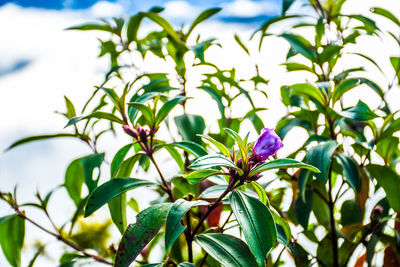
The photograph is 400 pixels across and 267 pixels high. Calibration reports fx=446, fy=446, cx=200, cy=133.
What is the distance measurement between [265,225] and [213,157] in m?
0.10

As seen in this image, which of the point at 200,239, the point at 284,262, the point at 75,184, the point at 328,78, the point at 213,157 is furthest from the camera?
the point at 284,262

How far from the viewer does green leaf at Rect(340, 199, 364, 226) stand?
0.95m

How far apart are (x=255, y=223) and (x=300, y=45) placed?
52cm

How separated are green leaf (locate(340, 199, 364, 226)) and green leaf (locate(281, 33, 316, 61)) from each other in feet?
1.07

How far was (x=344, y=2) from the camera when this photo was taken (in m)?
0.95

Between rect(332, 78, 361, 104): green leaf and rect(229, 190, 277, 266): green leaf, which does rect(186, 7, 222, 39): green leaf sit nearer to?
rect(332, 78, 361, 104): green leaf

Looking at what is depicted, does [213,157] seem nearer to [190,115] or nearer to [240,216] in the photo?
[240,216]

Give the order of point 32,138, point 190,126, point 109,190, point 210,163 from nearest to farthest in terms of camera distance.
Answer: point 210,163
point 109,190
point 32,138
point 190,126

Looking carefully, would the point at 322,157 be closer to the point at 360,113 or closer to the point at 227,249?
the point at 360,113

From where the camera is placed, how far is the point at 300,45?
36.3 inches

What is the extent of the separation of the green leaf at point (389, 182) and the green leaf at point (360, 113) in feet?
0.44

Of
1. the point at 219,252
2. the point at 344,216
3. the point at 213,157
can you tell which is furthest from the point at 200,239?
the point at 344,216

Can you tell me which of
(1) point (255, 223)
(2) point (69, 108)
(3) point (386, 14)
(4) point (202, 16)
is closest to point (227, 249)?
(1) point (255, 223)

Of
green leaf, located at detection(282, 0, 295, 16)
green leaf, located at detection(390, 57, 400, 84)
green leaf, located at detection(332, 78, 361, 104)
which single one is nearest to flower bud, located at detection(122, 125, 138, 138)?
green leaf, located at detection(332, 78, 361, 104)
